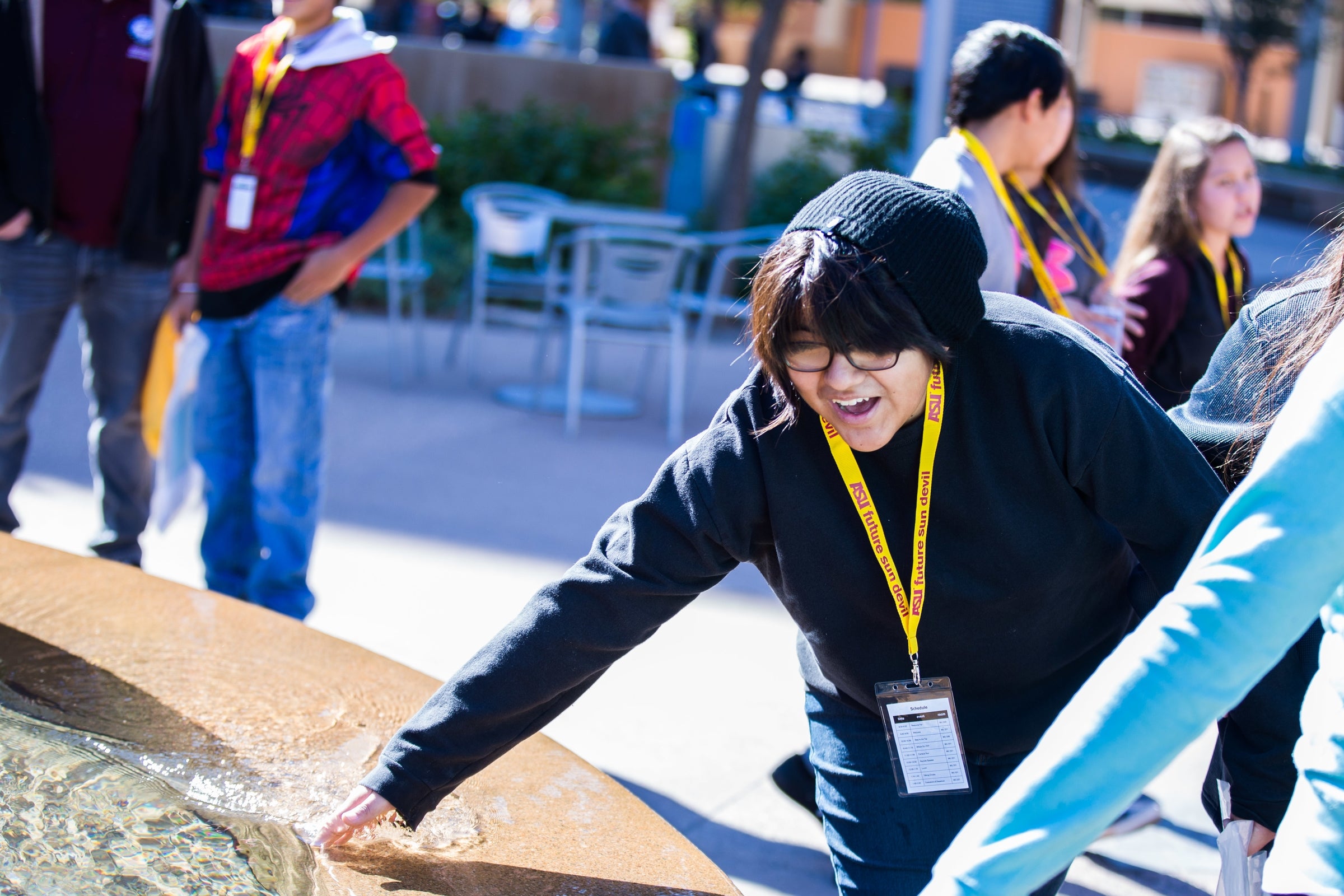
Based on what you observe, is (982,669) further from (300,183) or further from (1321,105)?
(1321,105)

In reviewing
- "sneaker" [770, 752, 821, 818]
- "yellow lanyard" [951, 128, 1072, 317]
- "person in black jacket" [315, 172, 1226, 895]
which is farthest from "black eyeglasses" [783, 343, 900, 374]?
"sneaker" [770, 752, 821, 818]

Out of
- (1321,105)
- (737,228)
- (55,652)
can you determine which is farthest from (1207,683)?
(1321,105)

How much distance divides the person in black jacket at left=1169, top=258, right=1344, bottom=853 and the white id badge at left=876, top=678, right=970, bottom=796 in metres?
0.36

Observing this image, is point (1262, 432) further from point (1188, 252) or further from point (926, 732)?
point (1188, 252)

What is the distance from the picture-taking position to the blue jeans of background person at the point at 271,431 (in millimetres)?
3643

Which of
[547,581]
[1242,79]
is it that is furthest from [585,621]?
[1242,79]

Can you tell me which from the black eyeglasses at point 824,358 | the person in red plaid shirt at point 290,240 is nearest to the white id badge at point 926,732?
the black eyeglasses at point 824,358

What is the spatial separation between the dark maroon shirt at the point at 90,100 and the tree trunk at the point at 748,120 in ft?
21.1

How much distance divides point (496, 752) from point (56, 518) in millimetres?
3393

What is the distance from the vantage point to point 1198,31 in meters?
39.3

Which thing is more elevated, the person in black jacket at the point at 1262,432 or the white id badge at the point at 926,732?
the person in black jacket at the point at 1262,432

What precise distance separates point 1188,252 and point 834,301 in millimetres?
2447

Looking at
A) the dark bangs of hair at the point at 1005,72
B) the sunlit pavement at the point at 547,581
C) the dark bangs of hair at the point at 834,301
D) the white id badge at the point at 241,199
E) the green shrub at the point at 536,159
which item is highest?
the dark bangs of hair at the point at 1005,72

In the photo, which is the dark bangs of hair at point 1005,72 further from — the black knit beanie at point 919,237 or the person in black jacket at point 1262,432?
the black knit beanie at point 919,237
